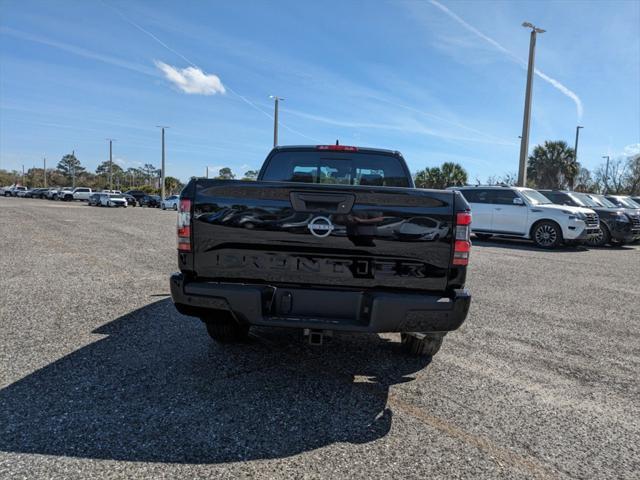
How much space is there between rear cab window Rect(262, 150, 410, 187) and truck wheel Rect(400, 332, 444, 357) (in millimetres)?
1532

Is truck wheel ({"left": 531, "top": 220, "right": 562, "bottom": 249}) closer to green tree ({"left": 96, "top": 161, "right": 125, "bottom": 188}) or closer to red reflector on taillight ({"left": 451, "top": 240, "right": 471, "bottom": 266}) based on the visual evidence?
red reflector on taillight ({"left": 451, "top": 240, "right": 471, "bottom": 266})

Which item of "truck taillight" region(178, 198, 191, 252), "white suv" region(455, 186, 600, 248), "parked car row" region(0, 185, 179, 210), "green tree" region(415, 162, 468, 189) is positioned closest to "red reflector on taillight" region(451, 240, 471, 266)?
"truck taillight" region(178, 198, 191, 252)

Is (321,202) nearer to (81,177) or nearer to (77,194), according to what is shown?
(77,194)

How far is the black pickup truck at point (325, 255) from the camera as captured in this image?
3018 mm

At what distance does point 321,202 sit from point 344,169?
1691mm

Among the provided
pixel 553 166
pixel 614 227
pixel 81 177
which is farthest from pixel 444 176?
pixel 81 177

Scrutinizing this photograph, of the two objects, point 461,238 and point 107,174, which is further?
point 107,174

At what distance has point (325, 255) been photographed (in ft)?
10.2

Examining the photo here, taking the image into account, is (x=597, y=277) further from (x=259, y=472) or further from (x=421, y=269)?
(x=259, y=472)

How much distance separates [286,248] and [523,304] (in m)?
4.58

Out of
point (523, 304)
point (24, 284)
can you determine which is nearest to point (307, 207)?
point (523, 304)

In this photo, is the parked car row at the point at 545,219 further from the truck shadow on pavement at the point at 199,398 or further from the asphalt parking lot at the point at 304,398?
the truck shadow on pavement at the point at 199,398

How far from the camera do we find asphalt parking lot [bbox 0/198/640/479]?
2502mm

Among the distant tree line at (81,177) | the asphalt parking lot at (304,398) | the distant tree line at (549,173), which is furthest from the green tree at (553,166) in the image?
the distant tree line at (81,177)
